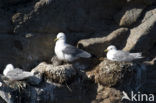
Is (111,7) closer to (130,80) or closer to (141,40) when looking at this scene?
Result: (141,40)

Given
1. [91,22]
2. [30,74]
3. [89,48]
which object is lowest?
[30,74]

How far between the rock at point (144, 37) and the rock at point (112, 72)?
2.40 ft

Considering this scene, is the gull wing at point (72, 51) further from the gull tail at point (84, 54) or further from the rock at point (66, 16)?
the rock at point (66, 16)

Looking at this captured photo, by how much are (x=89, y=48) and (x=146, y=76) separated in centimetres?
119

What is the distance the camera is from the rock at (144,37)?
29.8ft

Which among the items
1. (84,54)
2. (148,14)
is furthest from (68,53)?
(148,14)

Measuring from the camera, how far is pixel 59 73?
27.4 feet

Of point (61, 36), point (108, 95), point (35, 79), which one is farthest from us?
point (61, 36)

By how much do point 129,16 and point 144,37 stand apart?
0.55 metres

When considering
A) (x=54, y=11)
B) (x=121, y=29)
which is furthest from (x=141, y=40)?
(x=54, y=11)

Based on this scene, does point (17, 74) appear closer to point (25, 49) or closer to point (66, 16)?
point (25, 49)

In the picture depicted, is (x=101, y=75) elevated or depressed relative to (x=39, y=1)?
depressed

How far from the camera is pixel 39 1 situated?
914 centimetres

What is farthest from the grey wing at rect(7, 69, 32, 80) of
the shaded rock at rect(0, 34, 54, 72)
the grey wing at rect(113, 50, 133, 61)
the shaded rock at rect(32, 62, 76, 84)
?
the grey wing at rect(113, 50, 133, 61)
